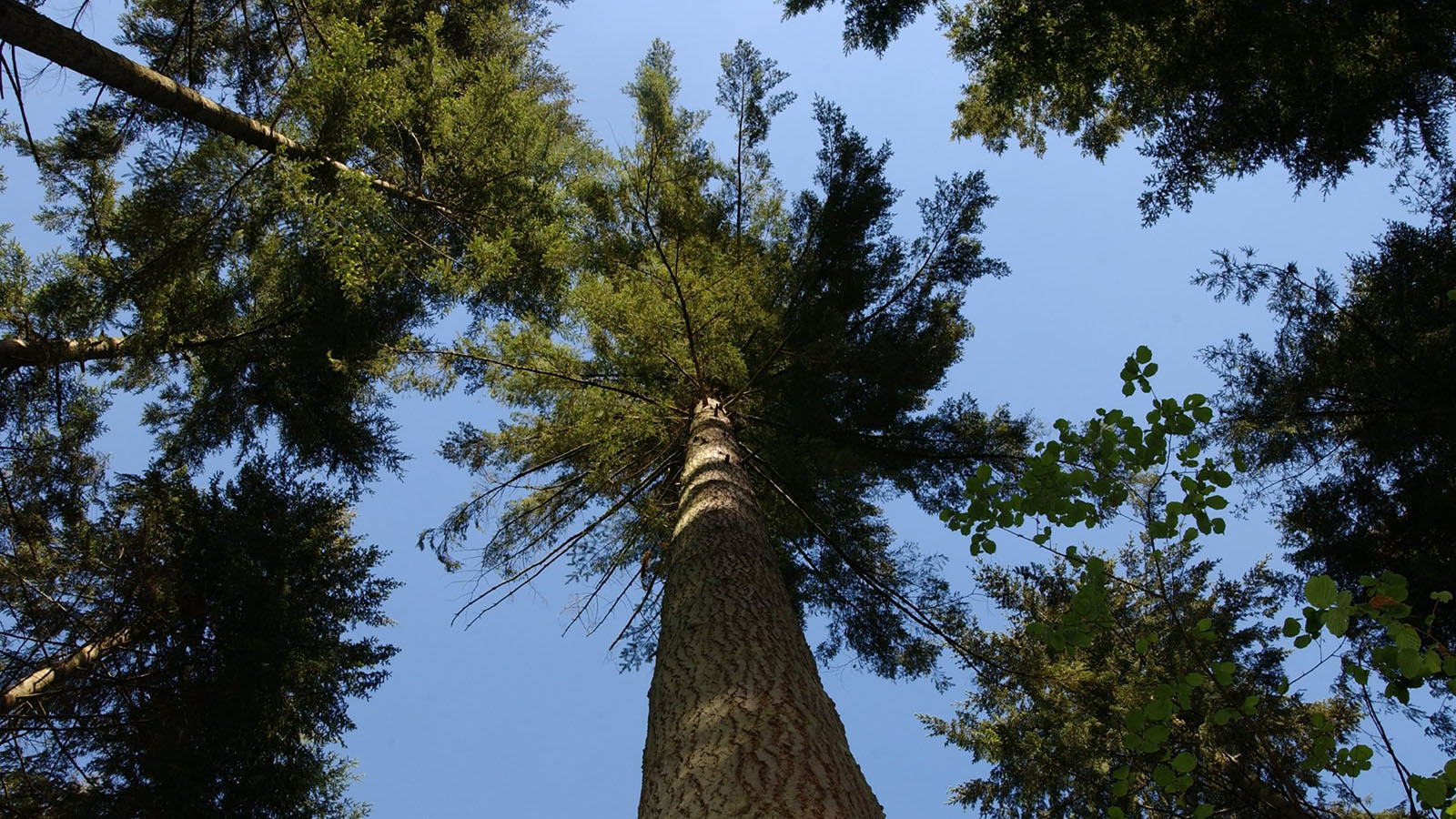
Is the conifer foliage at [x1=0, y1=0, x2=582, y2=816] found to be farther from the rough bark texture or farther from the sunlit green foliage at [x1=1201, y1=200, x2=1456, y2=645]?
the sunlit green foliage at [x1=1201, y1=200, x2=1456, y2=645]

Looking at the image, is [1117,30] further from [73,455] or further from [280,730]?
[73,455]

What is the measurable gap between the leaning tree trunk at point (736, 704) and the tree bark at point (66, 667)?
4.36 metres

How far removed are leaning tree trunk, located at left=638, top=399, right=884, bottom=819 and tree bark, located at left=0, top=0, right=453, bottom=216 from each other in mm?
4540

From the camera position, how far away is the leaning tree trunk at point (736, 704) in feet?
6.97

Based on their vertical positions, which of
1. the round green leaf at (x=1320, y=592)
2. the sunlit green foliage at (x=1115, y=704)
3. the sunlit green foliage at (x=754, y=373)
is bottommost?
the round green leaf at (x=1320, y=592)

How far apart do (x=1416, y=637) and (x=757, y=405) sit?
228 inches

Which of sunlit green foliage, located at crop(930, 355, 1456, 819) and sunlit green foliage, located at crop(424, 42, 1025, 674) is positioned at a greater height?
sunlit green foliage, located at crop(424, 42, 1025, 674)

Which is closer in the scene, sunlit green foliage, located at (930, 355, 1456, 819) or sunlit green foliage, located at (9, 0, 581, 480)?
sunlit green foliage, located at (930, 355, 1456, 819)

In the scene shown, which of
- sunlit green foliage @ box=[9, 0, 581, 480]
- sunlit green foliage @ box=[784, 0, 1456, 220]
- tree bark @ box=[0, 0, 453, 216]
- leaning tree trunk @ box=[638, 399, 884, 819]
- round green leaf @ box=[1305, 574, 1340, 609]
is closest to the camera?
round green leaf @ box=[1305, 574, 1340, 609]

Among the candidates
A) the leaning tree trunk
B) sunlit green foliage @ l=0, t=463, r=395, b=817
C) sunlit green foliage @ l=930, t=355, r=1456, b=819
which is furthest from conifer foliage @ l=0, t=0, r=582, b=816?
sunlit green foliage @ l=930, t=355, r=1456, b=819

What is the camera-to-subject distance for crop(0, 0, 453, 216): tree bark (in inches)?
166

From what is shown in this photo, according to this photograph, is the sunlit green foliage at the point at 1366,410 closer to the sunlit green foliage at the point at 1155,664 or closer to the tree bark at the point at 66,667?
the sunlit green foliage at the point at 1155,664

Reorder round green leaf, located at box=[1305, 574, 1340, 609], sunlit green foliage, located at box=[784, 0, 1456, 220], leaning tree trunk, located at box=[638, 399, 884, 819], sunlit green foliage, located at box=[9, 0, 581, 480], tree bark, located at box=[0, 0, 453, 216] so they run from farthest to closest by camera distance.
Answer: sunlit green foliage, located at box=[9, 0, 581, 480]
sunlit green foliage, located at box=[784, 0, 1456, 220]
tree bark, located at box=[0, 0, 453, 216]
leaning tree trunk, located at box=[638, 399, 884, 819]
round green leaf, located at box=[1305, 574, 1340, 609]

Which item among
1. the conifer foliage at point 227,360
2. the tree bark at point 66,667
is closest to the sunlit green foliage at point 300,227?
the conifer foliage at point 227,360
